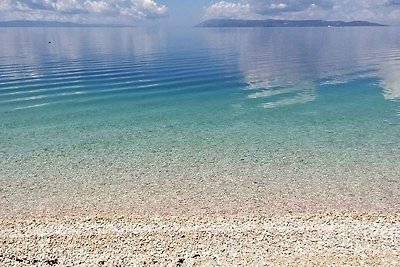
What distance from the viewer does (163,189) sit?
16969 mm

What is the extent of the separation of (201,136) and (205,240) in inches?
467

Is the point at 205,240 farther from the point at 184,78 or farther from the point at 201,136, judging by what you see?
the point at 184,78

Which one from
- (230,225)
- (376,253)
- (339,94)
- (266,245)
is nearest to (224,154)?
(230,225)

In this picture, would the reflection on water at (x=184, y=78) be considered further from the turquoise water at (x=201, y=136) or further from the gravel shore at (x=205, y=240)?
the gravel shore at (x=205, y=240)

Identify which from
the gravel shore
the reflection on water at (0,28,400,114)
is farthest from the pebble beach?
the reflection on water at (0,28,400,114)

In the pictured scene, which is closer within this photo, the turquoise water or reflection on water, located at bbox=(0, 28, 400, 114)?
the turquoise water

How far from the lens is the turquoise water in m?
17.3

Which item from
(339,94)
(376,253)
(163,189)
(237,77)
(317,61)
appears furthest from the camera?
(317,61)

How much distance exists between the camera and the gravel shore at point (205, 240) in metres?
11.7

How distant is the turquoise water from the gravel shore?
193 cm

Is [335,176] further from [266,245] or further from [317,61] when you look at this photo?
[317,61]

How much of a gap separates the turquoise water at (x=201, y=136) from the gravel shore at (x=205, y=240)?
1930mm

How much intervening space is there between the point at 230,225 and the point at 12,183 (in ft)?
34.3

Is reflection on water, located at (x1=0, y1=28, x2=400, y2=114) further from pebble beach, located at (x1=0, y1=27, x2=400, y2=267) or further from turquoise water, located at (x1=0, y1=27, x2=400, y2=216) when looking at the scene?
pebble beach, located at (x1=0, y1=27, x2=400, y2=267)
